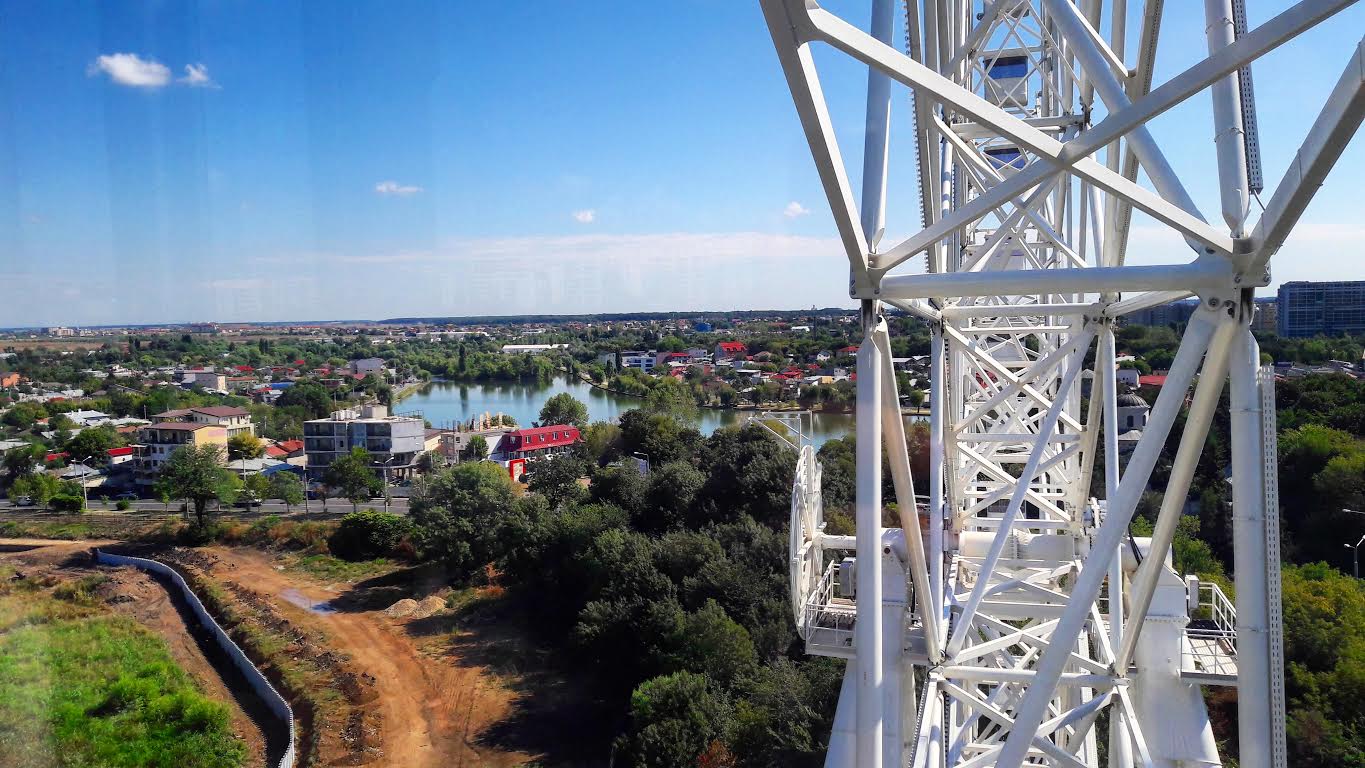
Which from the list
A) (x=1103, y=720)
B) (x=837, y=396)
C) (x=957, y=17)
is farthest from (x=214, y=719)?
(x=837, y=396)

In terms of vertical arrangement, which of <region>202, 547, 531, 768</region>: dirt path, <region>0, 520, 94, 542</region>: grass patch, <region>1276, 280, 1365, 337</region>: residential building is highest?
<region>1276, 280, 1365, 337</region>: residential building

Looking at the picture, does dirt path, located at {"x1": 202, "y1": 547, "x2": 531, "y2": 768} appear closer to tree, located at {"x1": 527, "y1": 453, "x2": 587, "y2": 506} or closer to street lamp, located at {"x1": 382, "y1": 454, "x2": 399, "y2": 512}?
tree, located at {"x1": 527, "y1": 453, "x2": 587, "y2": 506}

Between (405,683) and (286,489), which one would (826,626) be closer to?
(405,683)

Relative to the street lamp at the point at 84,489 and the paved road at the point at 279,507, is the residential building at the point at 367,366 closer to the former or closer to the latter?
the paved road at the point at 279,507

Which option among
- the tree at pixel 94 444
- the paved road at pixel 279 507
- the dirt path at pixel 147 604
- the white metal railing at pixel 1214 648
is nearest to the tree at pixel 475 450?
the paved road at pixel 279 507

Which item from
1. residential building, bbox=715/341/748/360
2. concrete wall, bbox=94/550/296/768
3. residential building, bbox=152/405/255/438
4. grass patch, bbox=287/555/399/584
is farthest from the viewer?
residential building, bbox=715/341/748/360

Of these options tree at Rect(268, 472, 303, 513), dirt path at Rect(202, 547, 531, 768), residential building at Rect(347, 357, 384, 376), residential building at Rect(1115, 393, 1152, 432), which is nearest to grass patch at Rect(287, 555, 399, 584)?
dirt path at Rect(202, 547, 531, 768)
